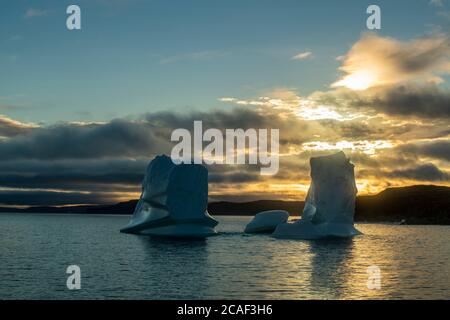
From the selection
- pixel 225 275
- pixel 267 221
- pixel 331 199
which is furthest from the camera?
pixel 267 221

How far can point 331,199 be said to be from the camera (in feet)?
168

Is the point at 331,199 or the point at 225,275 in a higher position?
the point at 331,199

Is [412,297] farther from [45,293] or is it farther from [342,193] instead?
[342,193]

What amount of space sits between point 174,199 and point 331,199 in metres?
15.4

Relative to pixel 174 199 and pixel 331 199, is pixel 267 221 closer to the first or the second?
pixel 331 199

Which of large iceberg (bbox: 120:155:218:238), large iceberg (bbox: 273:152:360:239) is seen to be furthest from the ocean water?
large iceberg (bbox: 273:152:360:239)

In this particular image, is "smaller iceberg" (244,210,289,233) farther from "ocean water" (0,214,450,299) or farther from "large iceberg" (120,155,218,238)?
"ocean water" (0,214,450,299)

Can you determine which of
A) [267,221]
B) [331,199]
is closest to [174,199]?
[331,199]

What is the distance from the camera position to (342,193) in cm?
5181

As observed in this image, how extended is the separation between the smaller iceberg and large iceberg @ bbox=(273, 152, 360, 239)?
10.1m

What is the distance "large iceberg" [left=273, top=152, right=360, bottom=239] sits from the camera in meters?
51.5

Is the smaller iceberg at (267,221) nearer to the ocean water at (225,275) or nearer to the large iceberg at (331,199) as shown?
the large iceberg at (331,199)
